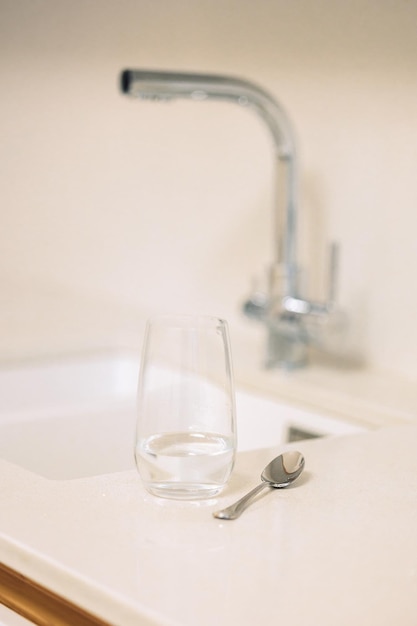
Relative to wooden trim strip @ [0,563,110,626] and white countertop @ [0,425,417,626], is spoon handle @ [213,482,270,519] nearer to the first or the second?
white countertop @ [0,425,417,626]

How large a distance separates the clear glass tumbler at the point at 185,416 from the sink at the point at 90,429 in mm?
486

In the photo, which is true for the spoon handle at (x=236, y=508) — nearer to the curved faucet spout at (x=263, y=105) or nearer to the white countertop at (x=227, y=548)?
the white countertop at (x=227, y=548)

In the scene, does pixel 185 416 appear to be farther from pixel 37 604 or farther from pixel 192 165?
pixel 192 165

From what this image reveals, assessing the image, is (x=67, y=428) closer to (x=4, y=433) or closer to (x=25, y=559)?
(x=4, y=433)

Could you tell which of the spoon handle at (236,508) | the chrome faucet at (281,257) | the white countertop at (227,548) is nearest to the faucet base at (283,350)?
the chrome faucet at (281,257)

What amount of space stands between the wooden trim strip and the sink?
51 cm

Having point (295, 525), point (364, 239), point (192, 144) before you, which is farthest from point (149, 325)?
point (192, 144)

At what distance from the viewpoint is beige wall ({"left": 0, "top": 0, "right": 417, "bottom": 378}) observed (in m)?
1.37

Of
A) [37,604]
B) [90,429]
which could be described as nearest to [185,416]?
[37,604]

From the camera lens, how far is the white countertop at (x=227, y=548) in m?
0.54

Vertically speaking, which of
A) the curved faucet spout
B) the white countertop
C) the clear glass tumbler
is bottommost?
the white countertop

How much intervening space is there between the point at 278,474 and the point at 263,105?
2.24 feet

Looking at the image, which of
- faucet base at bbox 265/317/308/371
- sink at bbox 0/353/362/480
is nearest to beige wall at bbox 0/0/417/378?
faucet base at bbox 265/317/308/371

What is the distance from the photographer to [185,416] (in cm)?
71
